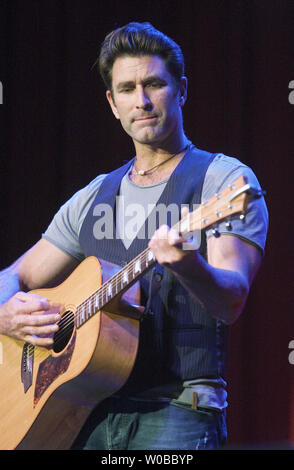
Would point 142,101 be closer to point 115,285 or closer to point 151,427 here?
point 115,285

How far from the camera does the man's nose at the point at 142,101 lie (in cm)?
209

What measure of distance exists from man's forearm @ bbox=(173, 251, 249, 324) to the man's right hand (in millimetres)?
686

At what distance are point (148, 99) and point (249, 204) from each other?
2.07 feet

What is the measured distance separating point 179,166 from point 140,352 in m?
0.67

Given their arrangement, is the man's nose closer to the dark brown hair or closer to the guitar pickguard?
the dark brown hair

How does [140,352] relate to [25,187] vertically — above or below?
below

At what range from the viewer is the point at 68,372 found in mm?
1872

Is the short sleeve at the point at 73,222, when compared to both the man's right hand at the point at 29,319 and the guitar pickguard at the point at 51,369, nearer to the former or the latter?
the man's right hand at the point at 29,319

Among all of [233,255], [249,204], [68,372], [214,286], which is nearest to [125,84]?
[249,204]

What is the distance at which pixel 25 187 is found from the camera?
12.4ft

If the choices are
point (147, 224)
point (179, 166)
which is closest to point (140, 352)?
point (147, 224)

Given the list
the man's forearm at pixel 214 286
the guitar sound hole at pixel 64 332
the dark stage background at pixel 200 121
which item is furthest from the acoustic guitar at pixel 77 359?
the dark stage background at pixel 200 121

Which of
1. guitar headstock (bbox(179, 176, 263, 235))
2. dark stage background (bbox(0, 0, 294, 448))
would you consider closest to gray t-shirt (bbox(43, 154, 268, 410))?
guitar headstock (bbox(179, 176, 263, 235))
